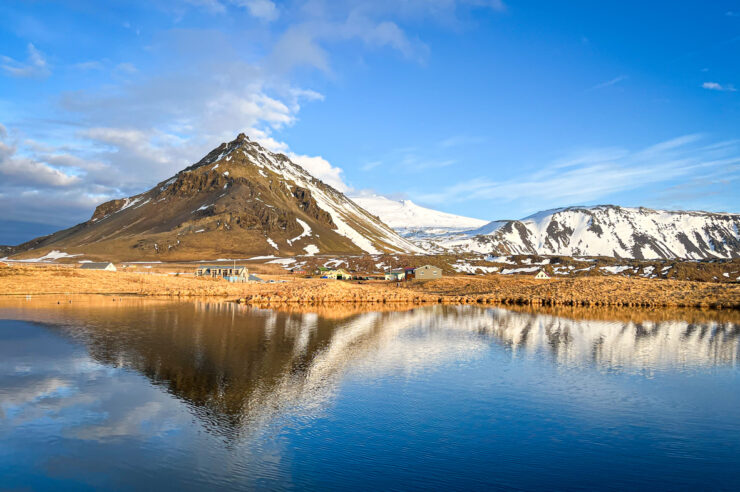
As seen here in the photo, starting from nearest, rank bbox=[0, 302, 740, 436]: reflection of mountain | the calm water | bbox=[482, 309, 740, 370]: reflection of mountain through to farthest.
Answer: the calm water → bbox=[0, 302, 740, 436]: reflection of mountain → bbox=[482, 309, 740, 370]: reflection of mountain

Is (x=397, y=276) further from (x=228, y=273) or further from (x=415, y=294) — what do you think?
(x=415, y=294)

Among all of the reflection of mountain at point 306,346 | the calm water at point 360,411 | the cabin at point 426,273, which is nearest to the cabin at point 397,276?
the cabin at point 426,273

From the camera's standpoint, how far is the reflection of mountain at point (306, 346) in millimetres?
19297

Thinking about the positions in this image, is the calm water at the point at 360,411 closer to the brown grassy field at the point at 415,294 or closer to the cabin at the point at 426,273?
the brown grassy field at the point at 415,294

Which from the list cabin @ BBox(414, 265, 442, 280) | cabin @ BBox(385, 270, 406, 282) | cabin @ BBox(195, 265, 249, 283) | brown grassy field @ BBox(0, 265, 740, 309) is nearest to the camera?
brown grassy field @ BBox(0, 265, 740, 309)

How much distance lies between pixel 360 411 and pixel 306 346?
12736mm

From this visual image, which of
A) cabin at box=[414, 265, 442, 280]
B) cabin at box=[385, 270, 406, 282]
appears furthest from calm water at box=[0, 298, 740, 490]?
cabin at box=[385, 270, 406, 282]

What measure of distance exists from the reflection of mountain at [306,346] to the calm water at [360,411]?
17 centimetres

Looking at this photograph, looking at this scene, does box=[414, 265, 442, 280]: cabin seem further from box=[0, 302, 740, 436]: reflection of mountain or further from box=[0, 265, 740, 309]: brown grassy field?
box=[0, 302, 740, 436]: reflection of mountain

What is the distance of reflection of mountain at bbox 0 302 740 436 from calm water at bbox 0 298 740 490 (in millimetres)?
173

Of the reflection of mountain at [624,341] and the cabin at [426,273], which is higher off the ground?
→ the cabin at [426,273]

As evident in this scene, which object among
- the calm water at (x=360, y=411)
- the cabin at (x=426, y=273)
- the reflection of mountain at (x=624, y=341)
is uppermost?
the cabin at (x=426, y=273)

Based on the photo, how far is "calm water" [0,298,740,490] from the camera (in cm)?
1247

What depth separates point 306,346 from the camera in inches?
1160
